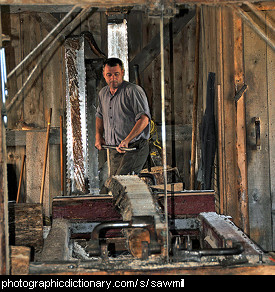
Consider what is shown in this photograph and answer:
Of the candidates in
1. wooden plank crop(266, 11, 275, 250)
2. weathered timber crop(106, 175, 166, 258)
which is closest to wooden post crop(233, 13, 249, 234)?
wooden plank crop(266, 11, 275, 250)

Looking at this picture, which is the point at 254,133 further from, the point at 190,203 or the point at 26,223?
the point at 26,223

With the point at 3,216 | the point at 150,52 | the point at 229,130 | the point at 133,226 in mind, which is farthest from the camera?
the point at 150,52

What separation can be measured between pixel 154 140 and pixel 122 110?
1443mm

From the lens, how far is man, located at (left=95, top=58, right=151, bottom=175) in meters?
5.09

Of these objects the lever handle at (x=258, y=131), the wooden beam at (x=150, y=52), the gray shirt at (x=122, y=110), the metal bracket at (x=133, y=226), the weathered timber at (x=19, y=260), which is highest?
the wooden beam at (x=150, y=52)

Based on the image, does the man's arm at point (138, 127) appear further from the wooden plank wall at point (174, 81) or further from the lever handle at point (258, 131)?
the wooden plank wall at point (174, 81)

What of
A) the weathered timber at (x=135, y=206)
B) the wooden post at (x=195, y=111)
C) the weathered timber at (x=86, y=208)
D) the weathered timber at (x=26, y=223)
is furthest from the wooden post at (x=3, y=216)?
the wooden post at (x=195, y=111)

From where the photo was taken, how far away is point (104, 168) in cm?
682

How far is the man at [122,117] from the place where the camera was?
5.09m

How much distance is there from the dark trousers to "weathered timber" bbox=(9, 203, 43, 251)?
143 centimetres

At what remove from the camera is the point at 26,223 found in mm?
3752

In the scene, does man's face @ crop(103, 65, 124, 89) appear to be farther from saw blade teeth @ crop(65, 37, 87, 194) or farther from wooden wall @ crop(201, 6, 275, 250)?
wooden wall @ crop(201, 6, 275, 250)

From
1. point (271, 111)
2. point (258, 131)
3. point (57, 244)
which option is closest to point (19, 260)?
point (57, 244)

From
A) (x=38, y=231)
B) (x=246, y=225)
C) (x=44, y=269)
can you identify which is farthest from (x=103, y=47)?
(x=44, y=269)
